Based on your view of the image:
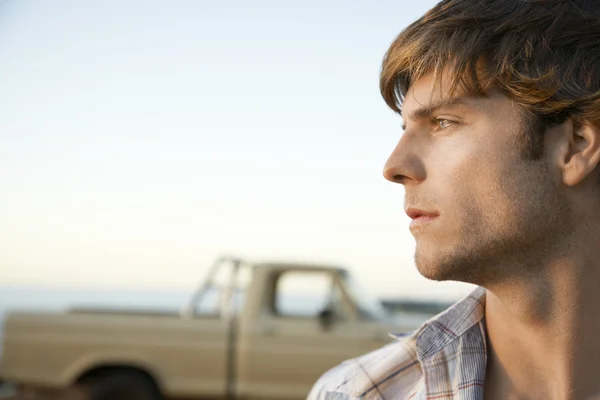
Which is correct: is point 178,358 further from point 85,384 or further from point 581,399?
point 581,399

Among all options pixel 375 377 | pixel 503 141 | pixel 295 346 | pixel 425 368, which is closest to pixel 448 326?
pixel 425 368

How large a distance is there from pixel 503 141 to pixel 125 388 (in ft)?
21.7

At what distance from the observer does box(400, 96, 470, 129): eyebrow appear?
2.24m

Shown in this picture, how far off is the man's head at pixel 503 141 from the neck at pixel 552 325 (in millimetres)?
61

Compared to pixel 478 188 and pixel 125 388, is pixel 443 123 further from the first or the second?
pixel 125 388

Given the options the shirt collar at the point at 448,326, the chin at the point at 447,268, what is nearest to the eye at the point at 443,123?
the chin at the point at 447,268

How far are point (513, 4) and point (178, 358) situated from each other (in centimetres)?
638

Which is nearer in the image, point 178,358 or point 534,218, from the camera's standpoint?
point 534,218

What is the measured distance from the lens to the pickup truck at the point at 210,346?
7.89 metres

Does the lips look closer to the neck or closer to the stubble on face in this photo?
the stubble on face

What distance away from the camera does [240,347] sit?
8.00 m

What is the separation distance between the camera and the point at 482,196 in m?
2.20

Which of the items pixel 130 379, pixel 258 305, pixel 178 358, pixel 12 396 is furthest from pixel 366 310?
pixel 12 396

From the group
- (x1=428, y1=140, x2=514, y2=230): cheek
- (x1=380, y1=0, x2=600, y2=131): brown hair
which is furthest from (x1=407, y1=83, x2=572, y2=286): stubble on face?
(x1=380, y1=0, x2=600, y2=131): brown hair
